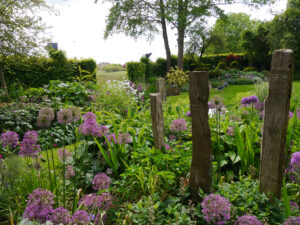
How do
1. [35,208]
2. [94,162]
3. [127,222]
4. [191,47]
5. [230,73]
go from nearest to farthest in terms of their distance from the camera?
1. [35,208]
2. [127,222]
3. [94,162]
4. [230,73]
5. [191,47]

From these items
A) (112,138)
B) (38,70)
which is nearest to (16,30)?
(38,70)

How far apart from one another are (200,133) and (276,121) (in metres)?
0.59

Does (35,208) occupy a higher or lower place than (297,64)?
lower

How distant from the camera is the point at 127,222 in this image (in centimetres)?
154

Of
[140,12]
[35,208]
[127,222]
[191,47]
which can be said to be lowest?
[127,222]

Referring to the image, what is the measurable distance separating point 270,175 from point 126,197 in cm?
129

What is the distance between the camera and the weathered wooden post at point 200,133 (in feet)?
5.97

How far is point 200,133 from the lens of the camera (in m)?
1.88

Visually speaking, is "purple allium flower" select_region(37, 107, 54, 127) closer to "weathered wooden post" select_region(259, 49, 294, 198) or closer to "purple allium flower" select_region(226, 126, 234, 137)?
"weathered wooden post" select_region(259, 49, 294, 198)

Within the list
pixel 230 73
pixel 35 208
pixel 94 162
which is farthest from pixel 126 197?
pixel 230 73

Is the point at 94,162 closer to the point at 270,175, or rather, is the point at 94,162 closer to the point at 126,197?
the point at 126,197

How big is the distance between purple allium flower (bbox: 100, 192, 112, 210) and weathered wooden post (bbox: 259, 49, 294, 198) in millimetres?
1272

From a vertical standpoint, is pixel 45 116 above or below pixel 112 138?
above

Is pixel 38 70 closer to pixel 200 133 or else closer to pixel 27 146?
pixel 27 146
